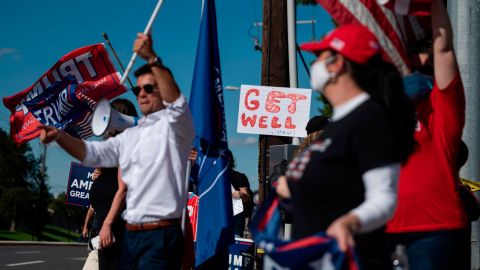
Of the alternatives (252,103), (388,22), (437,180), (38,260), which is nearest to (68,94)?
(252,103)

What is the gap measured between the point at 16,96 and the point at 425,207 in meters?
5.08

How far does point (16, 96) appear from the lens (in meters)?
7.41

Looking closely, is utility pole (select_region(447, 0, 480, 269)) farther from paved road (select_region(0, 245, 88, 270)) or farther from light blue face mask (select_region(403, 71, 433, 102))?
paved road (select_region(0, 245, 88, 270))

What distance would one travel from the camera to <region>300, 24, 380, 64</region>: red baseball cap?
109 inches

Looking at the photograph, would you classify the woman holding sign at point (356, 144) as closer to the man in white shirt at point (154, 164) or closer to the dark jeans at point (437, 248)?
the dark jeans at point (437, 248)

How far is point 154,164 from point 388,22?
1.54 m

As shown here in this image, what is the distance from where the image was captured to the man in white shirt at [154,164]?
4.21 metres

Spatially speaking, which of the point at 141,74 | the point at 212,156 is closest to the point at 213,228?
the point at 212,156

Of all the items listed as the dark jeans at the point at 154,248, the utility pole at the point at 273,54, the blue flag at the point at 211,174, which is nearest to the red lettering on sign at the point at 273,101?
the utility pole at the point at 273,54

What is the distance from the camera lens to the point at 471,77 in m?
6.27

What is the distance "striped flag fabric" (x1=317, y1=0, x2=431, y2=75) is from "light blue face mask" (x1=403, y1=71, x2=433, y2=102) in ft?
0.24

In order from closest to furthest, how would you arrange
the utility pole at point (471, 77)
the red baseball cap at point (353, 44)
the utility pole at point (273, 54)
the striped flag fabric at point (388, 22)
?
the red baseball cap at point (353, 44) → the striped flag fabric at point (388, 22) → the utility pole at point (471, 77) → the utility pole at point (273, 54)

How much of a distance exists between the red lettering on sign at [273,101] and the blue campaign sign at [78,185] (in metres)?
2.66

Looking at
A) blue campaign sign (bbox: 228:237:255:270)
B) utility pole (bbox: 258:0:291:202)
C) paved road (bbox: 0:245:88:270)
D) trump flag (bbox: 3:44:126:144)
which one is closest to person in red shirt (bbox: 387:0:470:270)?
trump flag (bbox: 3:44:126:144)
